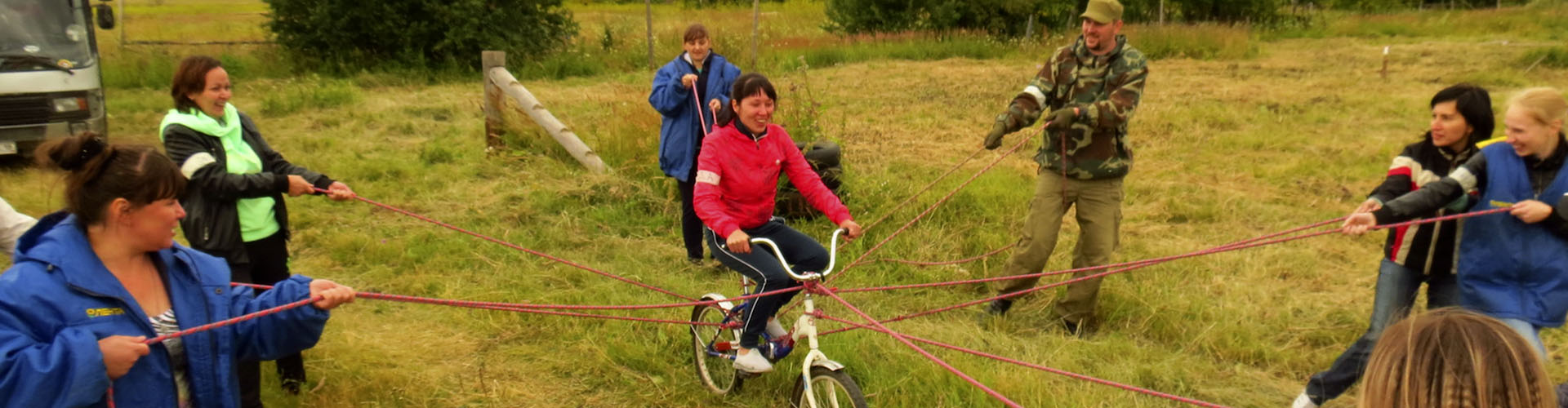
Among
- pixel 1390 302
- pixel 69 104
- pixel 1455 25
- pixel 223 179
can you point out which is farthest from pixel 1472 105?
pixel 1455 25

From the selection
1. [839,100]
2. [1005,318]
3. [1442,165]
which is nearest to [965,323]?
[1005,318]

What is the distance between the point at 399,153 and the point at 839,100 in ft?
19.2

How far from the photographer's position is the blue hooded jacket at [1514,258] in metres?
3.05

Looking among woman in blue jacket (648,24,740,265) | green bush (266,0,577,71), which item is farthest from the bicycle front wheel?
green bush (266,0,577,71)

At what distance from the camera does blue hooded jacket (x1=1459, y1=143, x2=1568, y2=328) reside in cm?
305

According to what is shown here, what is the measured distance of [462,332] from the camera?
4.84m

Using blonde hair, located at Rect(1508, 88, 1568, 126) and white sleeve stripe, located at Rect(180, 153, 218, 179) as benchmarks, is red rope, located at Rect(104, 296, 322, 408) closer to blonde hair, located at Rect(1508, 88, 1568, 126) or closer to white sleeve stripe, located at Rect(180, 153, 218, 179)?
white sleeve stripe, located at Rect(180, 153, 218, 179)

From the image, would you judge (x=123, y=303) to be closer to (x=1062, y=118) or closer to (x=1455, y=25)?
(x=1062, y=118)

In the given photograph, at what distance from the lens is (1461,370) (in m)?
1.54

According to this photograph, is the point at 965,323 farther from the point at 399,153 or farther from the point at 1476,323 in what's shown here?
the point at 399,153

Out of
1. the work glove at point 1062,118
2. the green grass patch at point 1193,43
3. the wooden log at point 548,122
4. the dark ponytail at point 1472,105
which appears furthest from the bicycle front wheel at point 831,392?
the green grass patch at point 1193,43

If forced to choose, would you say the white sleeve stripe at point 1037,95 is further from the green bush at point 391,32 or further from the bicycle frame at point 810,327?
the green bush at point 391,32

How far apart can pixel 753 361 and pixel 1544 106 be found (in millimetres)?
2675

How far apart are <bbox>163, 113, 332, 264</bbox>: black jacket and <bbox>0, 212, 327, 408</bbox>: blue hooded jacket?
3.25 feet
